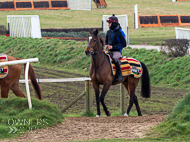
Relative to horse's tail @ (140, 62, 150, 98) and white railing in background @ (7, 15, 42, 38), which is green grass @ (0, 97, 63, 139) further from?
white railing in background @ (7, 15, 42, 38)

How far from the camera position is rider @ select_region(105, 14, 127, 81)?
8492mm

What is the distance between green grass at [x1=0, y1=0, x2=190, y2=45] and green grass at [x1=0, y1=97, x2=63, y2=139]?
79.3ft

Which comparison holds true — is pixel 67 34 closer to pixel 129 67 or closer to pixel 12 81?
pixel 129 67

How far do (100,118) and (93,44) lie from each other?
6.27 ft

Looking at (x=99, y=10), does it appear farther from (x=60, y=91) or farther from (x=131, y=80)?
(x=131, y=80)

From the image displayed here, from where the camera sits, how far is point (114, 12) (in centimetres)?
4006

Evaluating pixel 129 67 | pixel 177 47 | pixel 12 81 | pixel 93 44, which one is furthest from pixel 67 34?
pixel 12 81

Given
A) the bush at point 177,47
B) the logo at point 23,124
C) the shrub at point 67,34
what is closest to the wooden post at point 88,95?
the logo at point 23,124

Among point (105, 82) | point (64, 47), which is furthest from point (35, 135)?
point (64, 47)

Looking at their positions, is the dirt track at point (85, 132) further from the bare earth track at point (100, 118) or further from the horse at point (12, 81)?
the horse at point (12, 81)

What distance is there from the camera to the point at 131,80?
8.89m

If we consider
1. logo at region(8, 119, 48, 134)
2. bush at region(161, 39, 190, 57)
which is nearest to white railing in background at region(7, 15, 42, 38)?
bush at region(161, 39, 190, 57)

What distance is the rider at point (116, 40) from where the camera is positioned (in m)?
8.49

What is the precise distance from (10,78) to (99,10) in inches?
1422
